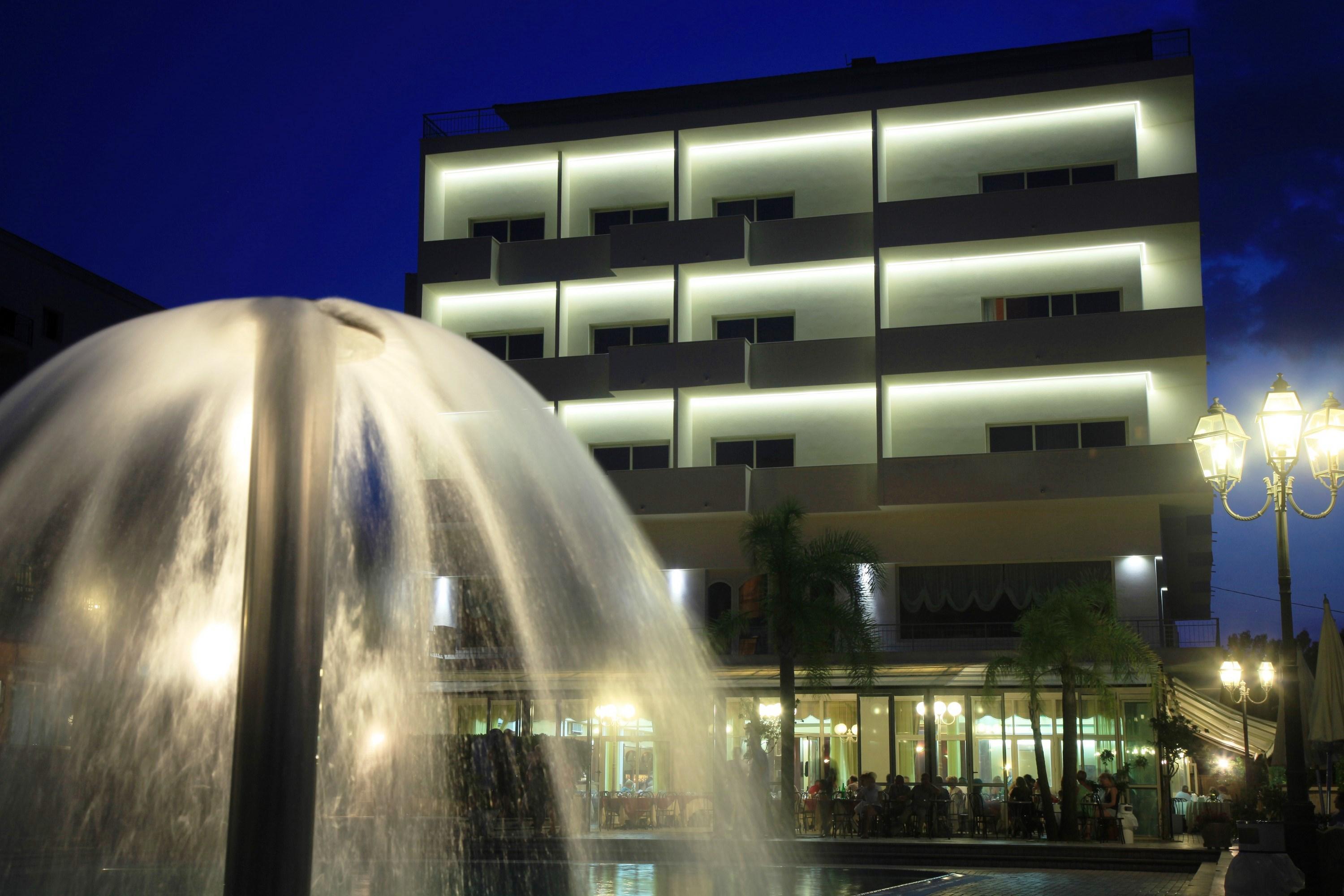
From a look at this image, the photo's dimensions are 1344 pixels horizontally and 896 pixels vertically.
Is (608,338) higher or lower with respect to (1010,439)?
higher

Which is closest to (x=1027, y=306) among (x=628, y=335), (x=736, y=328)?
(x=736, y=328)

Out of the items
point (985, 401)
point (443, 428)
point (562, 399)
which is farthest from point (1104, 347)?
point (443, 428)

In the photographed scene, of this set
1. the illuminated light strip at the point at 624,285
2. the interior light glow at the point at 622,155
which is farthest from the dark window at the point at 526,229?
the illuminated light strip at the point at 624,285

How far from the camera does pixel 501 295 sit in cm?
4312

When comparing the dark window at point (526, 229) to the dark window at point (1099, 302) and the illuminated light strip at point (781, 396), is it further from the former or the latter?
the dark window at point (1099, 302)

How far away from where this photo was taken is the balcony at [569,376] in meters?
40.6

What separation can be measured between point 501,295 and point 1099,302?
1847cm

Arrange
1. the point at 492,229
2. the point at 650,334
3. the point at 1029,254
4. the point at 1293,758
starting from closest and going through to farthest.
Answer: the point at 1293,758, the point at 1029,254, the point at 650,334, the point at 492,229

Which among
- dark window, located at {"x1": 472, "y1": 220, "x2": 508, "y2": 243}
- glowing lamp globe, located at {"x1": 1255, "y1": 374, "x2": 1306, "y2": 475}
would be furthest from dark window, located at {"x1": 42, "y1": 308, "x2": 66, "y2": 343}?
glowing lamp globe, located at {"x1": 1255, "y1": 374, "x2": 1306, "y2": 475}

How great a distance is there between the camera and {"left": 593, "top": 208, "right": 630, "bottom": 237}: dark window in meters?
42.9

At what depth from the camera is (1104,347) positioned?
36156mm

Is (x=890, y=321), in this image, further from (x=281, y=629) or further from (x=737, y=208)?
(x=281, y=629)

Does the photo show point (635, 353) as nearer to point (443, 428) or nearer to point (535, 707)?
point (535, 707)

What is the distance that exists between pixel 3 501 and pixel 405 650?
2097 centimetres
